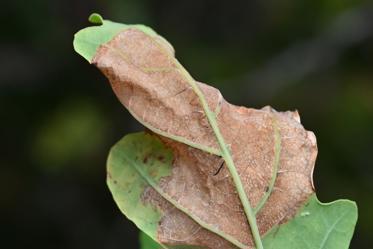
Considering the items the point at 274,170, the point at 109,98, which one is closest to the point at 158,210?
the point at 274,170

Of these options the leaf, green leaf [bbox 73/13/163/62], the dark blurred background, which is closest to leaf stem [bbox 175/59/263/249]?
the leaf

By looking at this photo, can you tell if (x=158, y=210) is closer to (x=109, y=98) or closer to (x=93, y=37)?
(x=93, y=37)

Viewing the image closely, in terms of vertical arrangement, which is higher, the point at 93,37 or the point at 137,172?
the point at 93,37

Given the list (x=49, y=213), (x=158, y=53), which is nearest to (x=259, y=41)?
(x=49, y=213)

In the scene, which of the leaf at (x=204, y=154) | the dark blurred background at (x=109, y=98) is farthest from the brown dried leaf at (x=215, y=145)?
the dark blurred background at (x=109, y=98)

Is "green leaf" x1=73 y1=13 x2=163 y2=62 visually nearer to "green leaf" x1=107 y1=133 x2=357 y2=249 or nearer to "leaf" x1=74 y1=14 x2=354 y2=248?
"leaf" x1=74 y1=14 x2=354 y2=248

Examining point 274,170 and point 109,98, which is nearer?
point 274,170

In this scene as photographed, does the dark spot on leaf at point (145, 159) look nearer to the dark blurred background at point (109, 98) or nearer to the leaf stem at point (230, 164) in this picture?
the leaf stem at point (230, 164)

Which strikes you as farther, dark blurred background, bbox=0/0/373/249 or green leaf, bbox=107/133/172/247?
dark blurred background, bbox=0/0/373/249
